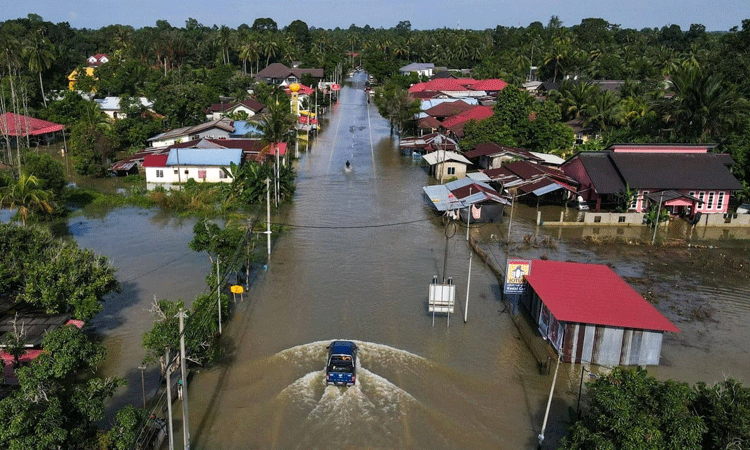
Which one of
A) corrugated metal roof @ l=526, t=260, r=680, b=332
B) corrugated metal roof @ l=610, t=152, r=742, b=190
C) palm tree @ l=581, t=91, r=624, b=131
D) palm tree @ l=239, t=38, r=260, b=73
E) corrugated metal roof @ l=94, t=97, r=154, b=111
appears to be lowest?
corrugated metal roof @ l=526, t=260, r=680, b=332

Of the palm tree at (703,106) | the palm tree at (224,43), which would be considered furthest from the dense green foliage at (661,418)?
the palm tree at (224,43)

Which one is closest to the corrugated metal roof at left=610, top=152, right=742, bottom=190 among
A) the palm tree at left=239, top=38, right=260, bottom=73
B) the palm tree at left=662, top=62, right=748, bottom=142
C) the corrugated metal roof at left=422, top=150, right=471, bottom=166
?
the palm tree at left=662, top=62, right=748, bottom=142

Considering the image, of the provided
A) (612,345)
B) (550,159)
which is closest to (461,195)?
(550,159)

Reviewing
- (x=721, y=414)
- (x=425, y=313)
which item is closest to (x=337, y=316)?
(x=425, y=313)

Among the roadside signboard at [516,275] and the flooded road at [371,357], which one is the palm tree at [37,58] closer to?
the flooded road at [371,357]

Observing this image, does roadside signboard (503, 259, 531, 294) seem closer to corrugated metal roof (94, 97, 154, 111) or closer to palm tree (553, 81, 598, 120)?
palm tree (553, 81, 598, 120)

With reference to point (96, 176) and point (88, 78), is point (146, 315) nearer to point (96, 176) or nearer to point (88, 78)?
point (96, 176)
